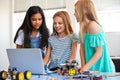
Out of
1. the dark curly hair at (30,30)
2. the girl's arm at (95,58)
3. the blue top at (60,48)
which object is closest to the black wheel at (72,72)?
the girl's arm at (95,58)

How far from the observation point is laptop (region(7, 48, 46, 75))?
4.32ft

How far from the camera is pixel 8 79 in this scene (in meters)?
1.16

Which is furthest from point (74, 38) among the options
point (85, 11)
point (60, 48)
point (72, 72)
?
point (72, 72)

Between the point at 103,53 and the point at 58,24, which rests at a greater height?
the point at 58,24

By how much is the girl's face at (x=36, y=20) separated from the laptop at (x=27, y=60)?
449 millimetres

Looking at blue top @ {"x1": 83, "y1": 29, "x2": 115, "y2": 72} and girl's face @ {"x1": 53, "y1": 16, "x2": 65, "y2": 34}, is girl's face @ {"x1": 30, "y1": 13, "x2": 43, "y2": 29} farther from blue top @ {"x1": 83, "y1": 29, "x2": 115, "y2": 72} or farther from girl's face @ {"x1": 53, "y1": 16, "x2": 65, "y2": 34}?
blue top @ {"x1": 83, "y1": 29, "x2": 115, "y2": 72}

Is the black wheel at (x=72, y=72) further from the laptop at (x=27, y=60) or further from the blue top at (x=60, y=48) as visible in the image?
the blue top at (x=60, y=48)

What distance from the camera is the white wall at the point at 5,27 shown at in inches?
147

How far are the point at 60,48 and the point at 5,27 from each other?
223cm

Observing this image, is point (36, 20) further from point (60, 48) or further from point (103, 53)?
point (103, 53)

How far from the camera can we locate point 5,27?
12.3ft

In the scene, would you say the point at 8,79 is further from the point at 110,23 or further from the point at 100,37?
the point at 110,23

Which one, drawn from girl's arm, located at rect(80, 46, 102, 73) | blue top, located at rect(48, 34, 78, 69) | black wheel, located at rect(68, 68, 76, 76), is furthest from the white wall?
black wheel, located at rect(68, 68, 76, 76)

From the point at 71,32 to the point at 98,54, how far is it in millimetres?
359
